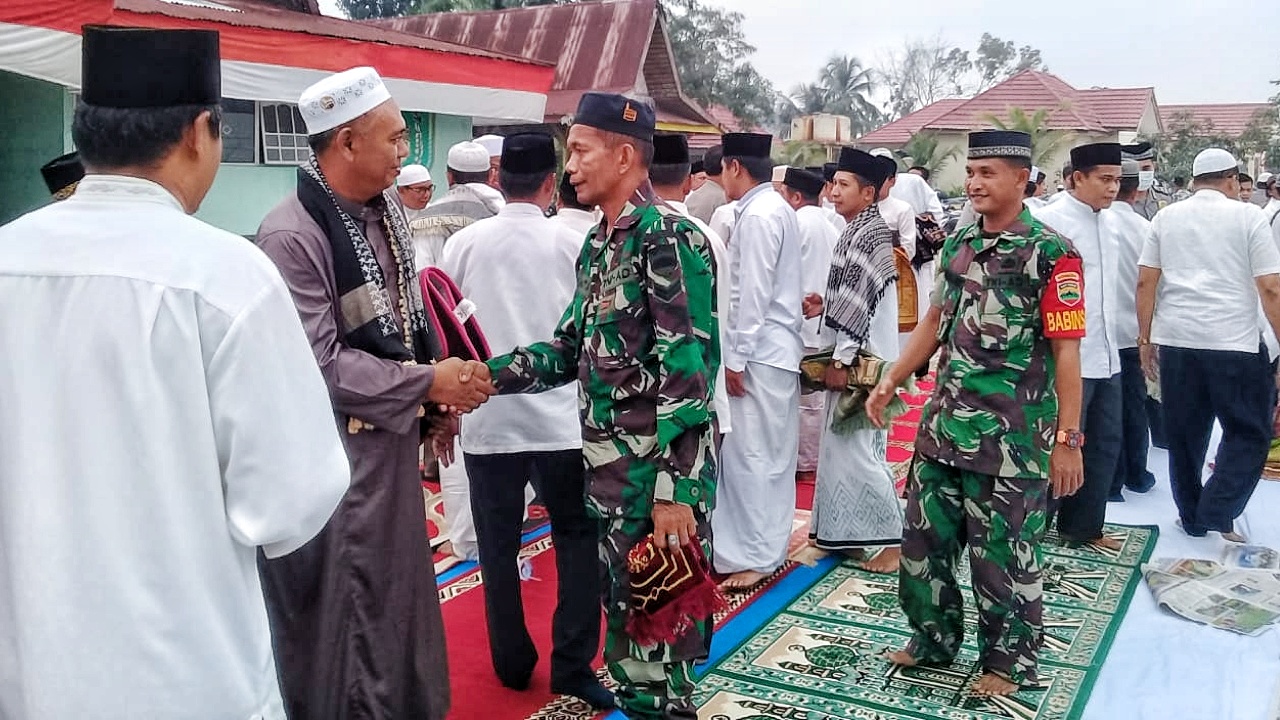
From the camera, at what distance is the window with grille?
432 inches

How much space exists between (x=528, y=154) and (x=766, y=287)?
142 cm

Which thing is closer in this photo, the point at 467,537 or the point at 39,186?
the point at 467,537

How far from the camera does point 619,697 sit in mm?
3326

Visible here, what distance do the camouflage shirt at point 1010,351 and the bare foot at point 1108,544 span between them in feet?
7.05

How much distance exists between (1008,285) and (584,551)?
1.70m

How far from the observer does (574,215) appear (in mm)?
4449

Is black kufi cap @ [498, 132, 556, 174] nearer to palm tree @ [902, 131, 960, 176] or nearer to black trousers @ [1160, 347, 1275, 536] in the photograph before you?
black trousers @ [1160, 347, 1275, 536]

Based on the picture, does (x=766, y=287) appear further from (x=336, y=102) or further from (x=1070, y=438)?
(x=336, y=102)

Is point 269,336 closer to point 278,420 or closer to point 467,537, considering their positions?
point 278,420

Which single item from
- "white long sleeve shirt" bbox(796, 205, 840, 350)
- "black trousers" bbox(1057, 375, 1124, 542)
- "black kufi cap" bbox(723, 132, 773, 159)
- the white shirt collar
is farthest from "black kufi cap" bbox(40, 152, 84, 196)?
"black trousers" bbox(1057, 375, 1124, 542)

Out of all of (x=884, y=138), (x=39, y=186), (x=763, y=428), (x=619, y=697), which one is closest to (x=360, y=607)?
(x=619, y=697)

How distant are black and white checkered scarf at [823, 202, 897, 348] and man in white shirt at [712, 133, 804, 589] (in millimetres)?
182

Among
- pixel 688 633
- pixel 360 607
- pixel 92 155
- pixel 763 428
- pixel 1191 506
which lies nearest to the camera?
pixel 92 155

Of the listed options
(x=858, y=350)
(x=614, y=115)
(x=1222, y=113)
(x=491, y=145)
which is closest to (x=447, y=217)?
(x=491, y=145)
